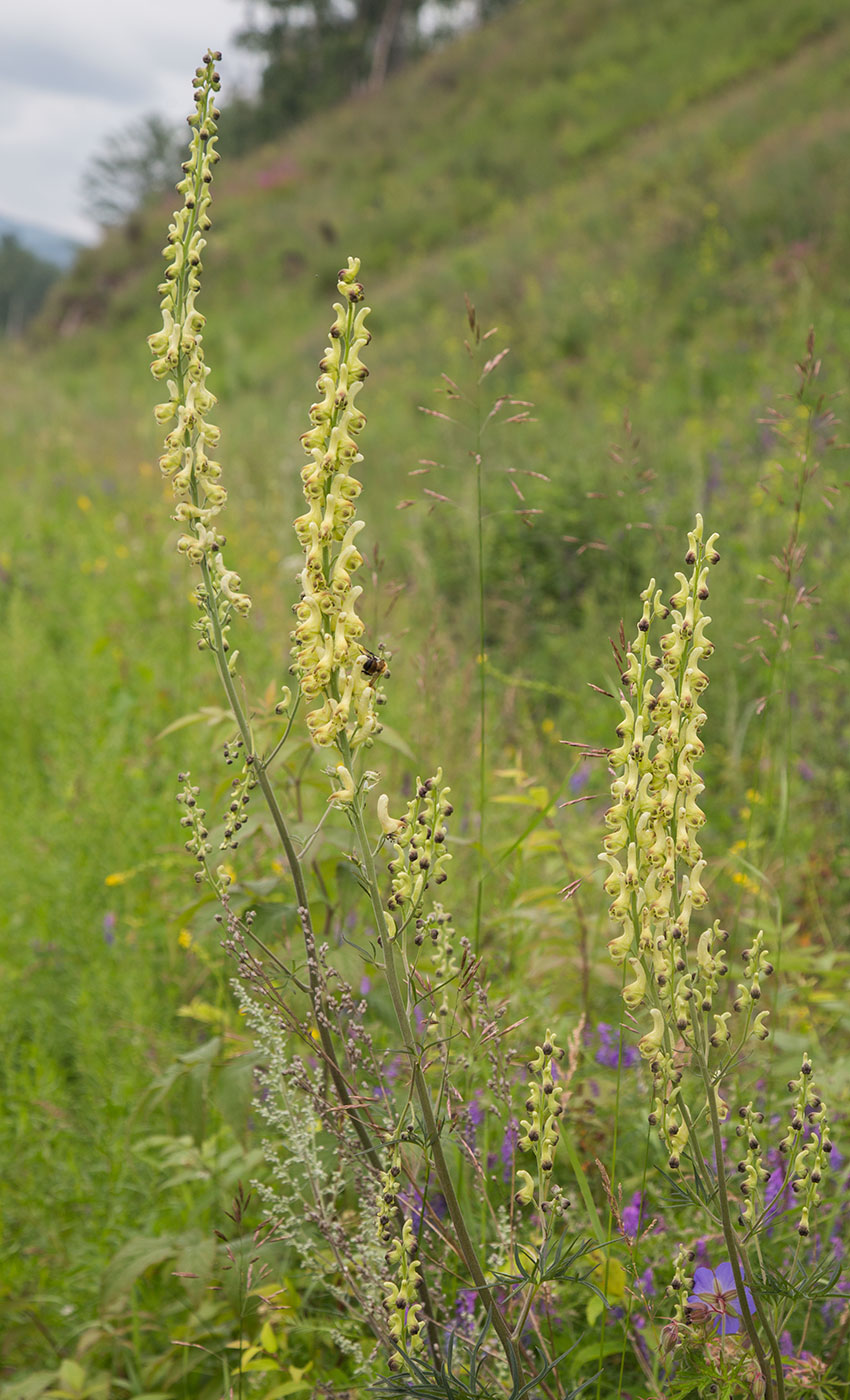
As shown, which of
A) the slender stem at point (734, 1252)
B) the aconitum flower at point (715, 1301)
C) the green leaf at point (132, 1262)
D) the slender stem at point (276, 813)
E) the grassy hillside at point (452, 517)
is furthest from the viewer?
the grassy hillside at point (452, 517)

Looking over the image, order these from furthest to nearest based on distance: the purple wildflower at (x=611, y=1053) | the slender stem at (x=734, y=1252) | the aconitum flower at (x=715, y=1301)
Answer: the purple wildflower at (x=611, y=1053) < the aconitum flower at (x=715, y=1301) < the slender stem at (x=734, y=1252)

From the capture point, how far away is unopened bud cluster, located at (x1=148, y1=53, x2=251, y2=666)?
1340 mm

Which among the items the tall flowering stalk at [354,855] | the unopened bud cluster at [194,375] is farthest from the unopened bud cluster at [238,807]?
the unopened bud cluster at [194,375]

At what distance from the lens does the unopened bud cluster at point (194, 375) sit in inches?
52.7

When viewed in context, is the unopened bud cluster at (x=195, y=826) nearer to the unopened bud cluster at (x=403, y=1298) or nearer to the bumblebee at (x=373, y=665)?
the bumblebee at (x=373, y=665)

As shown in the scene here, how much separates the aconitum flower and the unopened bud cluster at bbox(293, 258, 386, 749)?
0.85m

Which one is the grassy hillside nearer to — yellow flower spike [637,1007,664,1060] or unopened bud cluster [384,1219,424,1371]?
unopened bud cluster [384,1219,424,1371]

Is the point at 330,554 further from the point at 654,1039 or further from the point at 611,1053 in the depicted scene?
the point at 611,1053

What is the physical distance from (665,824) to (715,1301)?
25.3 inches

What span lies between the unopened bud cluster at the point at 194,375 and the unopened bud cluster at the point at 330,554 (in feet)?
0.78

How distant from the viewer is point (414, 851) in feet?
4.11

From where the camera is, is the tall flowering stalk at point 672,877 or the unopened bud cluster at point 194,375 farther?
the unopened bud cluster at point 194,375

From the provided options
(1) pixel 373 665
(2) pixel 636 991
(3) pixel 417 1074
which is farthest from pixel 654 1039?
(1) pixel 373 665

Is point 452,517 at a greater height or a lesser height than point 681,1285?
greater
